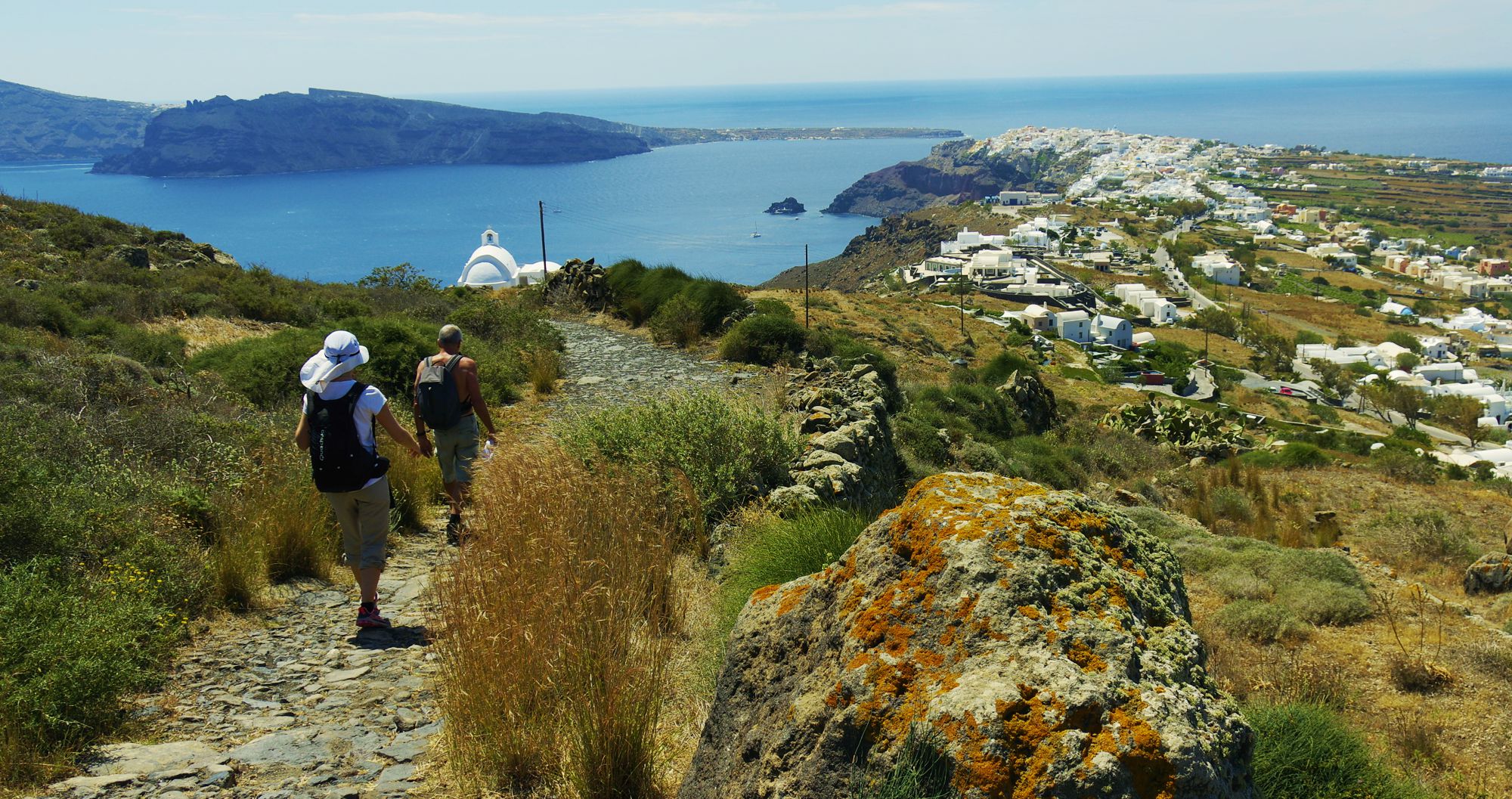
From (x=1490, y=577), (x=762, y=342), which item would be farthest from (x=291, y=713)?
(x=762, y=342)

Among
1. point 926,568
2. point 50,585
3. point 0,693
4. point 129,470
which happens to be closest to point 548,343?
point 129,470

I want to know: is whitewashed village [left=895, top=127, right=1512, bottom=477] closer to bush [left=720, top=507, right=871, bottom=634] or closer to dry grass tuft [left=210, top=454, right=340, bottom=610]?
bush [left=720, top=507, right=871, bottom=634]

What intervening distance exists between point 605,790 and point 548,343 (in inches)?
456

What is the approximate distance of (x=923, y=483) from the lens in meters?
2.86

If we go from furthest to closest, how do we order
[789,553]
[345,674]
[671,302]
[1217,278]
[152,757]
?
[1217,278], [671,302], [789,553], [345,674], [152,757]

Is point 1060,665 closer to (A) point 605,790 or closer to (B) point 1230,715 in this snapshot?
(B) point 1230,715

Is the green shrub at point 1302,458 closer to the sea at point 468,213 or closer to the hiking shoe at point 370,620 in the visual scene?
the hiking shoe at point 370,620

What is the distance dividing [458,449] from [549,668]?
3737 millimetres

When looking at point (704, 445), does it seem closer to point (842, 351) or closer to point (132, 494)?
point (132, 494)

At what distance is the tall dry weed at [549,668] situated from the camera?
288 centimetres

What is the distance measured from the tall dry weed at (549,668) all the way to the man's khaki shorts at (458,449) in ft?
8.36

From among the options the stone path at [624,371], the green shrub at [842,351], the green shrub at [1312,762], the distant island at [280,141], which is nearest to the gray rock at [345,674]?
the green shrub at [1312,762]

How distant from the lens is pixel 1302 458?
19.9m

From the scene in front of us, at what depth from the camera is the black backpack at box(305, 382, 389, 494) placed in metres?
4.67
